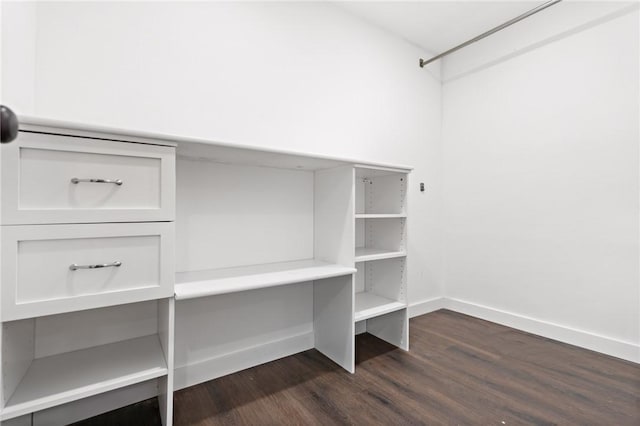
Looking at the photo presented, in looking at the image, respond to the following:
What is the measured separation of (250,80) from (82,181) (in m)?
1.12

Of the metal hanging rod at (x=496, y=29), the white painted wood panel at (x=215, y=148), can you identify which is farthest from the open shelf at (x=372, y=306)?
the metal hanging rod at (x=496, y=29)

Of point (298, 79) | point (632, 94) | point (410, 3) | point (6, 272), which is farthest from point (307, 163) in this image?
point (632, 94)

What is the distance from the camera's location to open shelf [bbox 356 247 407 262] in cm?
181

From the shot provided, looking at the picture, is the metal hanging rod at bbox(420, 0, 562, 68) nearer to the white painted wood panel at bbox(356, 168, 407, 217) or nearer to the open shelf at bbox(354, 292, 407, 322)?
the white painted wood panel at bbox(356, 168, 407, 217)

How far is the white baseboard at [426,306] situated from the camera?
2.63 m

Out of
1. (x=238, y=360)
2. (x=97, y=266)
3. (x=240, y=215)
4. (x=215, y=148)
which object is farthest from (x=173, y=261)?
(x=238, y=360)

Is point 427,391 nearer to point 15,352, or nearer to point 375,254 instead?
point 375,254

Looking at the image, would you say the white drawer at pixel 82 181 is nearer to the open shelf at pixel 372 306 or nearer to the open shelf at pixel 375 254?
the open shelf at pixel 375 254

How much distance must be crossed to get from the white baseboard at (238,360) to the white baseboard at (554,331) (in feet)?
5.17

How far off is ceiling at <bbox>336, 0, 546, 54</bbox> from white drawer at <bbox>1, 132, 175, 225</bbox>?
192cm

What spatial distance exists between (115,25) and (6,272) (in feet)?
3.92

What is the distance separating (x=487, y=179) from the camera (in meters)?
2.61

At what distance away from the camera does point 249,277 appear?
1.49 metres

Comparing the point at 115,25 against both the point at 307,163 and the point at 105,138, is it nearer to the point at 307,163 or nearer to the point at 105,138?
the point at 105,138
